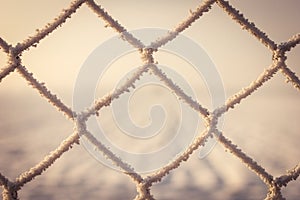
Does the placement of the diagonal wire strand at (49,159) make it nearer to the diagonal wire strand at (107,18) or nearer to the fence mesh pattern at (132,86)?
the fence mesh pattern at (132,86)

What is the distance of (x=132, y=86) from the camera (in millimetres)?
738

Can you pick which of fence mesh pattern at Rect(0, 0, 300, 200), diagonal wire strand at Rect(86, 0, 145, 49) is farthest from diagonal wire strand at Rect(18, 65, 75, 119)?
diagonal wire strand at Rect(86, 0, 145, 49)

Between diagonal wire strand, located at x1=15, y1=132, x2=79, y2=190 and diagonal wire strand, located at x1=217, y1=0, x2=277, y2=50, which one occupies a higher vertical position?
diagonal wire strand, located at x1=217, y1=0, x2=277, y2=50

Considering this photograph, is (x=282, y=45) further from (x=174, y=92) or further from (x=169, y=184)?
(x=169, y=184)

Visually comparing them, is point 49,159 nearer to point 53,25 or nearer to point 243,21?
point 53,25

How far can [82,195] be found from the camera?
109 inches

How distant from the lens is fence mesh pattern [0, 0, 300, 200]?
0.71 m

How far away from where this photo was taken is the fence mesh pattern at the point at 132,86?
2.35 ft

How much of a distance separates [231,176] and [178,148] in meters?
0.73

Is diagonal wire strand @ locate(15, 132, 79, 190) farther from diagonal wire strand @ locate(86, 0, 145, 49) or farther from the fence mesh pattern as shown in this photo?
diagonal wire strand @ locate(86, 0, 145, 49)

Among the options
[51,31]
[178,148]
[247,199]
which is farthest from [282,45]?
[178,148]

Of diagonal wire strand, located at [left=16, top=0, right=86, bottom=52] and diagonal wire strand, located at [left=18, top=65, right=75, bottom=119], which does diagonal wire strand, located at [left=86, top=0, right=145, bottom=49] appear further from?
diagonal wire strand, located at [left=18, top=65, right=75, bottom=119]

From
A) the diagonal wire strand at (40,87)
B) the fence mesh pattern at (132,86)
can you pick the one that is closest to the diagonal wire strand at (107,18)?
the fence mesh pattern at (132,86)

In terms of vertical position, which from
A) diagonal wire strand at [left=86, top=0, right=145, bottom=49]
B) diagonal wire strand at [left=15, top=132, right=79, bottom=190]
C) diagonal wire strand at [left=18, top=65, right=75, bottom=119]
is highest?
diagonal wire strand at [left=86, top=0, right=145, bottom=49]
